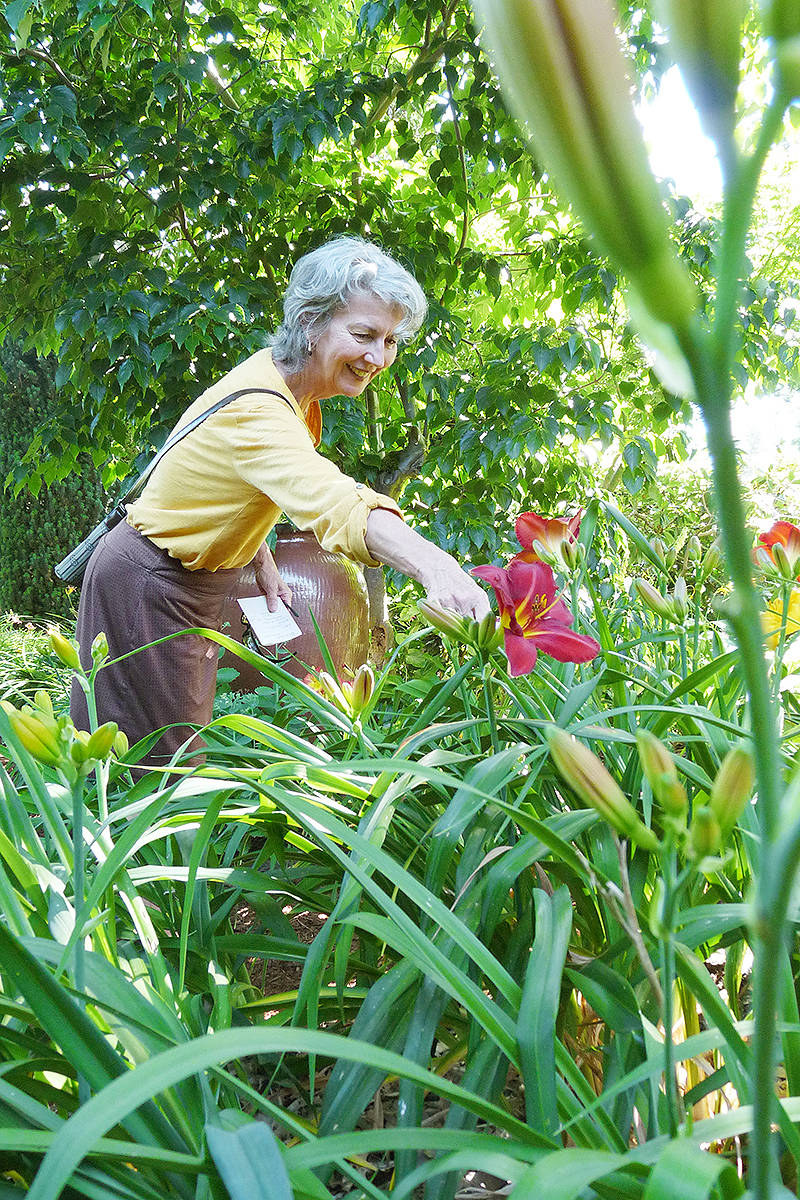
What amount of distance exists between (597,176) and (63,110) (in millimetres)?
2733

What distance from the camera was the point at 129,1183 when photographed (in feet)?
1.28

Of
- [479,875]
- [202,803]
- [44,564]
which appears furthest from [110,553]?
[44,564]

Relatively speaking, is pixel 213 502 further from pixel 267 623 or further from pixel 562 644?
pixel 562 644

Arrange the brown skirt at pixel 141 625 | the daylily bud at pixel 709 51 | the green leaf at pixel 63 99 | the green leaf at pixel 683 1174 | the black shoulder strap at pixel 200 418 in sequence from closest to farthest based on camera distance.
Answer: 1. the daylily bud at pixel 709 51
2. the green leaf at pixel 683 1174
3. the black shoulder strap at pixel 200 418
4. the brown skirt at pixel 141 625
5. the green leaf at pixel 63 99

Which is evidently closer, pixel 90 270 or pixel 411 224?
pixel 90 270

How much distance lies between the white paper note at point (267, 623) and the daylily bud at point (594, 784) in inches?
54.4

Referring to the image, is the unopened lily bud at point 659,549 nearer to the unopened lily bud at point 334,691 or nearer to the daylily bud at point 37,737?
the unopened lily bud at point 334,691

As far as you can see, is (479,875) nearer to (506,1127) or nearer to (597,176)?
(506,1127)

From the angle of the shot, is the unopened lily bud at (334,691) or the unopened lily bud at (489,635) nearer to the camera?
the unopened lily bud at (489,635)

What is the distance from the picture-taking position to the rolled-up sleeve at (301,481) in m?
1.37

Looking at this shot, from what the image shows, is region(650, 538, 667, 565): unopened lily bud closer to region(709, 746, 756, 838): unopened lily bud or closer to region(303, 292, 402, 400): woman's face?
region(709, 746, 756, 838): unopened lily bud

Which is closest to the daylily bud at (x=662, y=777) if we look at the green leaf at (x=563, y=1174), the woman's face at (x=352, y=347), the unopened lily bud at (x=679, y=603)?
the green leaf at (x=563, y=1174)

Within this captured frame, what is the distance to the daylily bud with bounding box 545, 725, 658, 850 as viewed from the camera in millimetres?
334

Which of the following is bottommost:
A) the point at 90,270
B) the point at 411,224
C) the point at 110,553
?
the point at 110,553
